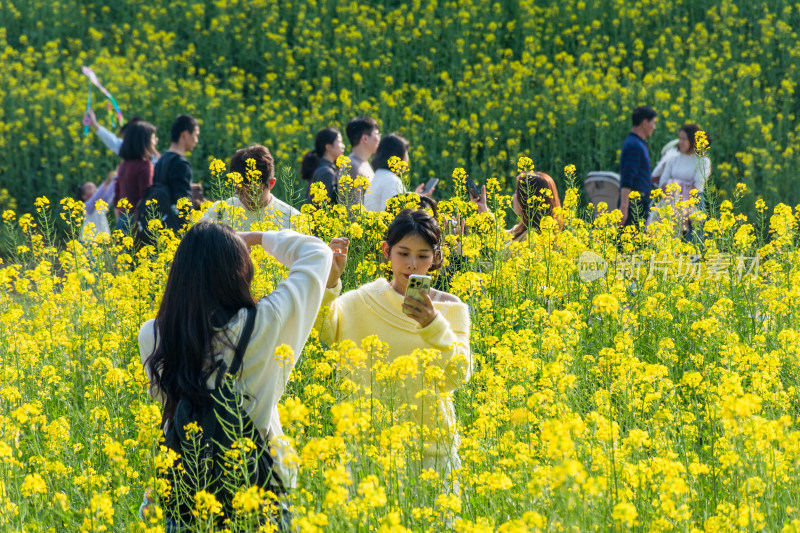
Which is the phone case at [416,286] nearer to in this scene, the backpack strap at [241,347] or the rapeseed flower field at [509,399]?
the rapeseed flower field at [509,399]

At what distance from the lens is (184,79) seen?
51.2 feet

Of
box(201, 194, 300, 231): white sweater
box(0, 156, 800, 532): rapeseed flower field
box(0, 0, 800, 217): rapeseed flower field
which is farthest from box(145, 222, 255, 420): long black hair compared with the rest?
box(0, 0, 800, 217): rapeseed flower field

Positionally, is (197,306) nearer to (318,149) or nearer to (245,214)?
(245,214)

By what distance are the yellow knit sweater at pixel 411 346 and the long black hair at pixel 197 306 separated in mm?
731

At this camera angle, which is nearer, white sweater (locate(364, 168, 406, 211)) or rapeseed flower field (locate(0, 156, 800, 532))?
rapeseed flower field (locate(0, 156, 800, 532))

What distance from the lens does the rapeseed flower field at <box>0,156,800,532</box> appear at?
10.4ft

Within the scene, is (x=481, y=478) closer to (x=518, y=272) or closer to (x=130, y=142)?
(x=518, y=272)

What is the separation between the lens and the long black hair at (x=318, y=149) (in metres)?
7.98

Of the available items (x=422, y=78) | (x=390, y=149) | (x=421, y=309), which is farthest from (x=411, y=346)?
(x=422, y=78)

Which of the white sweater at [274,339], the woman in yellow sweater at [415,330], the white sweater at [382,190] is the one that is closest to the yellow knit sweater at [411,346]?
the woman in yellow sweater at [415,330]

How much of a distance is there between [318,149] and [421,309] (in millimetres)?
4684

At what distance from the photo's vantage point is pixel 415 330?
3.89 metres

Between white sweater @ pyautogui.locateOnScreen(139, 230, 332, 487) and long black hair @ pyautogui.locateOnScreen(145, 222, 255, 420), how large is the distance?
0.05m

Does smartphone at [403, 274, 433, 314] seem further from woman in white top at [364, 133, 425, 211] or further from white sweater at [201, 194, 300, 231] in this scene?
woman in white top at [364, 133, 425, 211]
